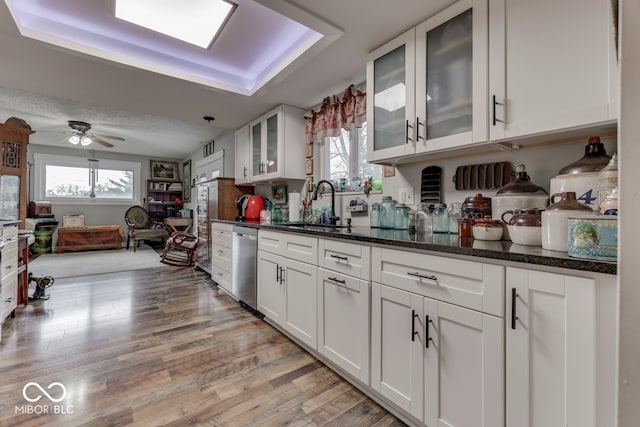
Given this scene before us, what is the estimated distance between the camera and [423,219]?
6.07 feet

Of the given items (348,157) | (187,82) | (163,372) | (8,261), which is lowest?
(163,372)

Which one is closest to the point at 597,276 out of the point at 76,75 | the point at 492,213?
the point at 492,213

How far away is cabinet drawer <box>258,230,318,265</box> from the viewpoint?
6.22ft

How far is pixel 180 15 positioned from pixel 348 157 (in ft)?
5.55

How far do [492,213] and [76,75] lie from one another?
3.32 m

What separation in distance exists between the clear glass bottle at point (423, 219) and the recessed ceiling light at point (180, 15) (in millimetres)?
1795

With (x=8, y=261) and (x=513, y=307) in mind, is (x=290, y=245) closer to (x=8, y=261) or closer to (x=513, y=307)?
(x=513, y=307)

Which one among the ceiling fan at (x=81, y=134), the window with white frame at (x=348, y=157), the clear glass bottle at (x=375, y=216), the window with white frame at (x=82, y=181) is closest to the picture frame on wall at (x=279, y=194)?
the window with white frame at (x=348, y=157)

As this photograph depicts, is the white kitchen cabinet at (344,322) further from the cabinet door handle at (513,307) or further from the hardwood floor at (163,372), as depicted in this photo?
the cabinet door handle at (513,307)

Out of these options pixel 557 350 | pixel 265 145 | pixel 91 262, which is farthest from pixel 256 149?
pixel 91 262

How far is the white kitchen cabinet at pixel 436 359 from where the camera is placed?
3.43 feet

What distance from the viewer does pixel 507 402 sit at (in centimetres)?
100

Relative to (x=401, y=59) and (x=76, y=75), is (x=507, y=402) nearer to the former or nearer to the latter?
(x=401, y=59)

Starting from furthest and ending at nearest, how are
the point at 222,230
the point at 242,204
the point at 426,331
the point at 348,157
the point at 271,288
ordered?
1. the point at 242,204
2. the point at 222,230
3. the point at 348,157
4. the point at 271,288
5. the point at 426,331
